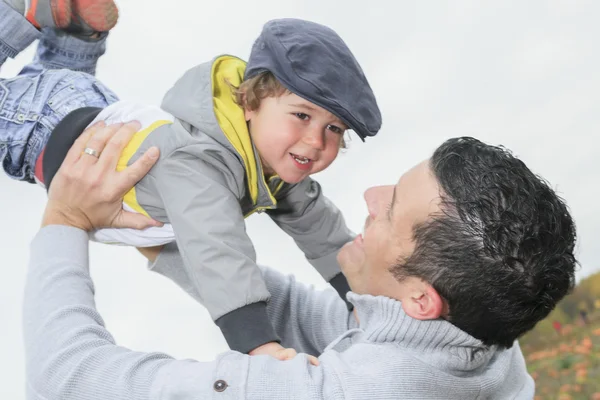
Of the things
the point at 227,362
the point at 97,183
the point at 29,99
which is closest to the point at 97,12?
the point at 29,99

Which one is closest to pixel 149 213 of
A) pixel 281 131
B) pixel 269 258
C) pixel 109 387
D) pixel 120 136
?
pixel 120 136

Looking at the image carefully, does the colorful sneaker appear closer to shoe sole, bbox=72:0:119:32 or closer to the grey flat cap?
shoe sole, bbox=72:0:119:32

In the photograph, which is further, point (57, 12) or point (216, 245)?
point (57, 12)

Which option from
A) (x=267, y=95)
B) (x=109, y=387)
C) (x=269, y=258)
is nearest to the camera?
(x=109, y=387)

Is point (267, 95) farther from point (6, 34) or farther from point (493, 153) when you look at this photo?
point (6, 34)

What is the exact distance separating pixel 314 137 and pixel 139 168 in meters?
0.29

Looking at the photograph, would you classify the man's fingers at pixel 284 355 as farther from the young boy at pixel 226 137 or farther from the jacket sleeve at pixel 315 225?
the jacket sleeve at pixel 315 225

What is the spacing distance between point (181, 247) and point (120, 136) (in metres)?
0.26

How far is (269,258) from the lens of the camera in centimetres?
226

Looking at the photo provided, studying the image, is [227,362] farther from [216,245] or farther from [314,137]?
[314,137]

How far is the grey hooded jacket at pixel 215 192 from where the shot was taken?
99 cm

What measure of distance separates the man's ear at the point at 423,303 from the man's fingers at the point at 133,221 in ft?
1.57

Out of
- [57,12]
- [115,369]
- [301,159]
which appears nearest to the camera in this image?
[115,369]

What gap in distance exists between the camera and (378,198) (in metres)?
1.00
